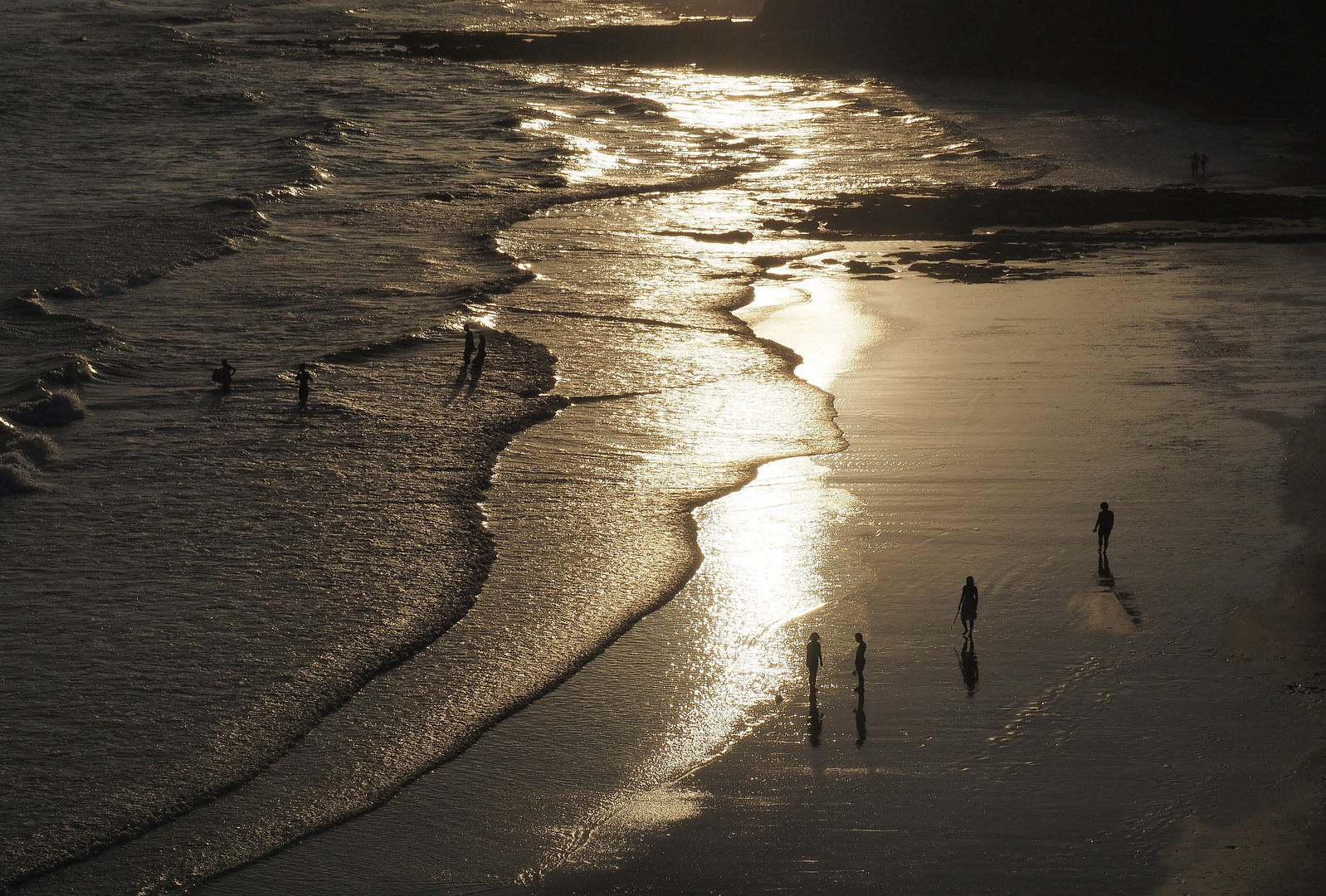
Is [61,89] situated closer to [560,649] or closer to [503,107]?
[503,107]

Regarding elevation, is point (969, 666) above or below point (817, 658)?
below

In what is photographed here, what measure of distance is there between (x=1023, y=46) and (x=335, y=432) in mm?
59851

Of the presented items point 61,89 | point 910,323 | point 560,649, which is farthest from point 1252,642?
point 61,89

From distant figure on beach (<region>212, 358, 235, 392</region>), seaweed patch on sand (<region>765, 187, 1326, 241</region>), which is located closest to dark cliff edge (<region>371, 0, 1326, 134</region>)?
seaweed patch on sand (<region>765, 187, 1326, 241</region>)

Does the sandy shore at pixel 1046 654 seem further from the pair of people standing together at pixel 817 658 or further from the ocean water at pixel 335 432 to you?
the ocean water at pixel 335 432

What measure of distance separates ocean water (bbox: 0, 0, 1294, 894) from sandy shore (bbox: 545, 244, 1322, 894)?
7.46ft

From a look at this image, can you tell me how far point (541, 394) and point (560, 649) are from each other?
896 cm

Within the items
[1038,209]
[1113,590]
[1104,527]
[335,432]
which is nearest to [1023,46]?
[1038,209]

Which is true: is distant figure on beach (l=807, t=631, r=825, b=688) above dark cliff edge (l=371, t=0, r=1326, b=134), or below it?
below

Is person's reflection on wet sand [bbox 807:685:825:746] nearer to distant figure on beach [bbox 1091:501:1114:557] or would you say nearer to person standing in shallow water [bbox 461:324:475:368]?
distant figure on beach [bbox 1091:501:1114:557]

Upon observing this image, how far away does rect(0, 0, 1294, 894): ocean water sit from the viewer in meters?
11.9

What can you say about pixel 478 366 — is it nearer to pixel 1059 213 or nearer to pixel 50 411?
pixel 50 411

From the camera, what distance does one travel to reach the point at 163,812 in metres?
10.9

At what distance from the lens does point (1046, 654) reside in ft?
43.2
